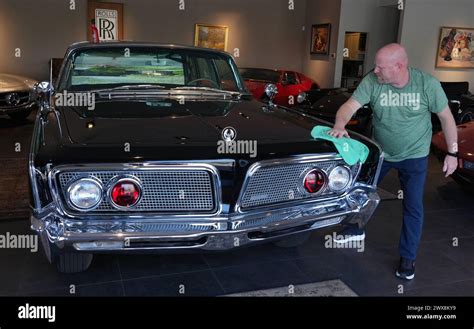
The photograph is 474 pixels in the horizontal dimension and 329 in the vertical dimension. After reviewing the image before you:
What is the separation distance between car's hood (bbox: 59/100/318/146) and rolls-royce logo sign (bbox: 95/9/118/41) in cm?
1195

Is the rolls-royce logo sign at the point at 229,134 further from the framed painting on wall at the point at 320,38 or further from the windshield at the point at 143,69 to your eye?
the framed painting on wall at the point at 320,38

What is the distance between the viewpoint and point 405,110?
3000mm

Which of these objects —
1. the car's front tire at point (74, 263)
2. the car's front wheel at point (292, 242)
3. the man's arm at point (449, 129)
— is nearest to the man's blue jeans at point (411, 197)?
the man's arm at point (449, 129)

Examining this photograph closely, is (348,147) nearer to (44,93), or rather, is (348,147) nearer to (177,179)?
(177,179)

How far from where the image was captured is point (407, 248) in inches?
125

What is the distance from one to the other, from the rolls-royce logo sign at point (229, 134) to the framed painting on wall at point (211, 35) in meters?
13.0

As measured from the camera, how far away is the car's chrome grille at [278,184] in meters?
Answer: 2.61

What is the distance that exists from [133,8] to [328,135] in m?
13.1

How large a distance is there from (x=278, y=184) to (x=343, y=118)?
0.70 metres

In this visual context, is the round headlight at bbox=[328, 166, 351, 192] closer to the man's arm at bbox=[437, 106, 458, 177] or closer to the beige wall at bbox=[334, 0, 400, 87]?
the man's arm at bbox=[437, 106, 458, 177]

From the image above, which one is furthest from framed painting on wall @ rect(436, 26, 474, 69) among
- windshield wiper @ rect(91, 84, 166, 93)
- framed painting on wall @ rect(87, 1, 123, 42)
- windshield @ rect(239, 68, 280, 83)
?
windshield wiper @ rect(91, 84, 166, 93)

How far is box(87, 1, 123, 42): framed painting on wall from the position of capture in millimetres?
14102

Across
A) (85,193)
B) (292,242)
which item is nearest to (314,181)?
(292,242)
